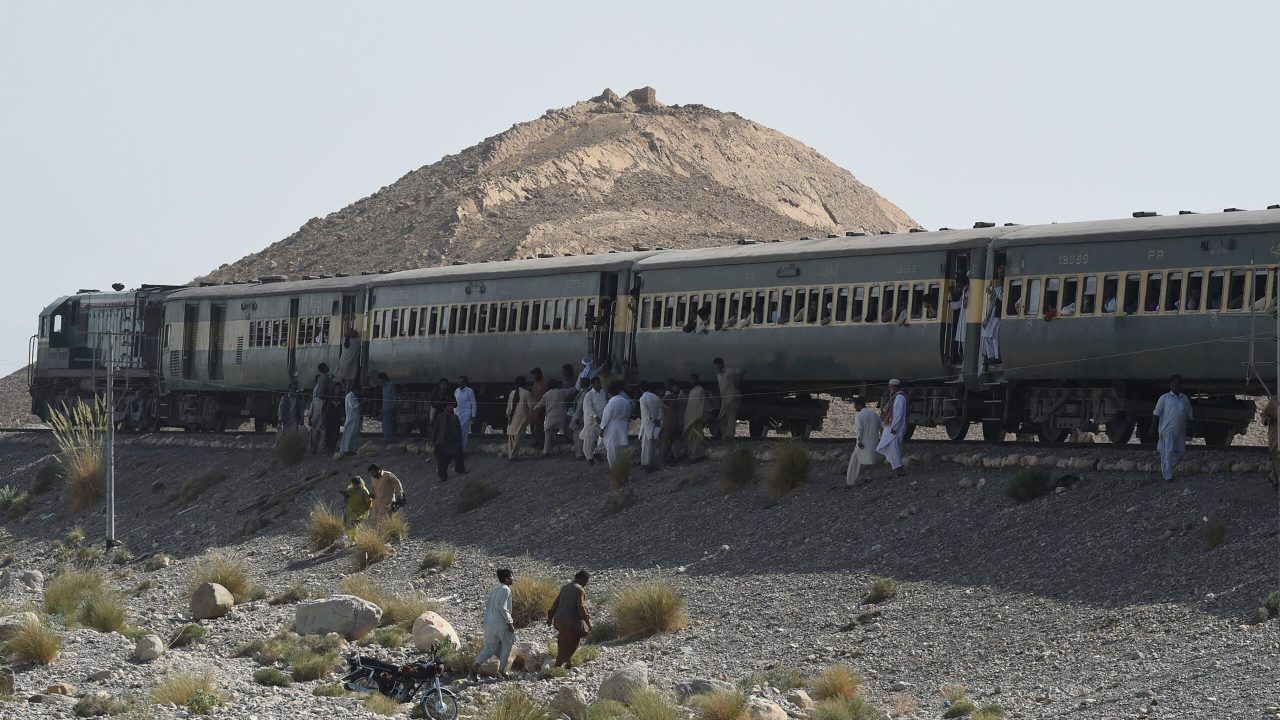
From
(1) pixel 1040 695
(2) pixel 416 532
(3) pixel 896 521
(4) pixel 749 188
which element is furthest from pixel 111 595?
(4) pixel 749 188

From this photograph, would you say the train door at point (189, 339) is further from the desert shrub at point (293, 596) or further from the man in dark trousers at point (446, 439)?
the desert shrub at point (293, 596)

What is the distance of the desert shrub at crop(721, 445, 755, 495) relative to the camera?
25891 mm

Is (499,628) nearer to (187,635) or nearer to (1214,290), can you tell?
(187,635)

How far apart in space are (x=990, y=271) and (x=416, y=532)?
31.8 ft

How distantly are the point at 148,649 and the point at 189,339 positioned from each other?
72.5ft

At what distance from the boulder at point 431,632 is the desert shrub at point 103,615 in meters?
4.55

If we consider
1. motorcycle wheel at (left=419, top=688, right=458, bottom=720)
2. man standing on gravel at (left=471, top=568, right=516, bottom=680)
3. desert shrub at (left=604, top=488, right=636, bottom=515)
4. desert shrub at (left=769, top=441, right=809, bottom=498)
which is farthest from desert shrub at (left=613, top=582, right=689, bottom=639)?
desert shrub at (left=604, top=488, right=636, bottom=515)

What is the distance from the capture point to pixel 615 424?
91.5ft

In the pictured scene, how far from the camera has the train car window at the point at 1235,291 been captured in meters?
21.9

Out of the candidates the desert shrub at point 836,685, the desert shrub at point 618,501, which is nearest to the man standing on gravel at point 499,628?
the desert shrub at point 836,685

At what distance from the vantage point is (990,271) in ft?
82.1

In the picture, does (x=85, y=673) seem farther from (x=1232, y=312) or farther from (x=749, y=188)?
(x=749, y=188)

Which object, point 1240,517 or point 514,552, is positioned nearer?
point 1240,517

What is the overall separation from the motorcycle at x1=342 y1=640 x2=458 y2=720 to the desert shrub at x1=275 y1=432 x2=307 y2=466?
1629 cm
